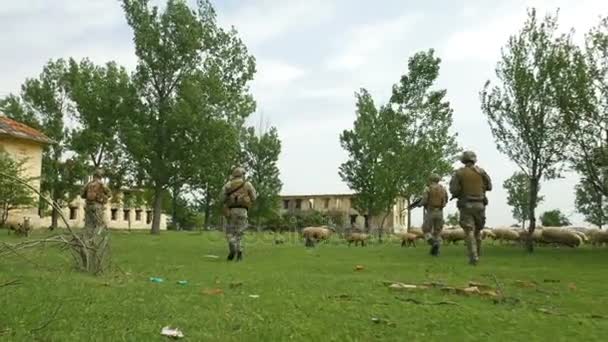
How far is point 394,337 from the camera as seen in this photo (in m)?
6.01

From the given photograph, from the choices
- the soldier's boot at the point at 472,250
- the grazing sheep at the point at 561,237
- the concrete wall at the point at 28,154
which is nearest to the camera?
the soldier's boot at the point at 472,250

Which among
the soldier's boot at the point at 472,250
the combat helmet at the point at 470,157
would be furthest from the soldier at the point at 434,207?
the soldier's boot at the point at 472,250

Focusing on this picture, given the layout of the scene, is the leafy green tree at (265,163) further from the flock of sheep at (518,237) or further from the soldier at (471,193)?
the soldier at (471,193)

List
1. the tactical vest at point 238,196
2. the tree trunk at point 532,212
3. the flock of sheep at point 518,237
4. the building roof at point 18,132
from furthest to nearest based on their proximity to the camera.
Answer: the building roof at point 18,132 < the flock of sheep at point 518,237 < the tree trunk at point 532,212 < the tactical vest at point 238,196

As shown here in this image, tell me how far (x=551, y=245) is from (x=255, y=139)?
158 feet

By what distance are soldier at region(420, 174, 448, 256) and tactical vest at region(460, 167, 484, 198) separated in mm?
3422

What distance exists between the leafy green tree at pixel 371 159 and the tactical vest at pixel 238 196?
746 inches

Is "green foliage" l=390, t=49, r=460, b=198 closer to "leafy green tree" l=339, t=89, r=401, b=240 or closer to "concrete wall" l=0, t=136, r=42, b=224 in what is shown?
"leafy green tree" l=339, t=89, r=401, b=240

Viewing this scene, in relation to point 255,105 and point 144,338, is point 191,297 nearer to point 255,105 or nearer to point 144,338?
point 144,338

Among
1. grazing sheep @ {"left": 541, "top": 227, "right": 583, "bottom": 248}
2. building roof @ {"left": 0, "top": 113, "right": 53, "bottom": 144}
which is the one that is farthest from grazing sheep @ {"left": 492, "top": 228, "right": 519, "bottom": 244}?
building roof @ {"left": 0, "top": 113, "right": 53, "bottom": 144}

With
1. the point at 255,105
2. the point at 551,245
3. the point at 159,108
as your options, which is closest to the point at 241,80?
the point at 255,105

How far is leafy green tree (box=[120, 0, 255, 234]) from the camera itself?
41500 mm

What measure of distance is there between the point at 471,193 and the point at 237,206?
6146 mm

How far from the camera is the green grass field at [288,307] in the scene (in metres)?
6.02
